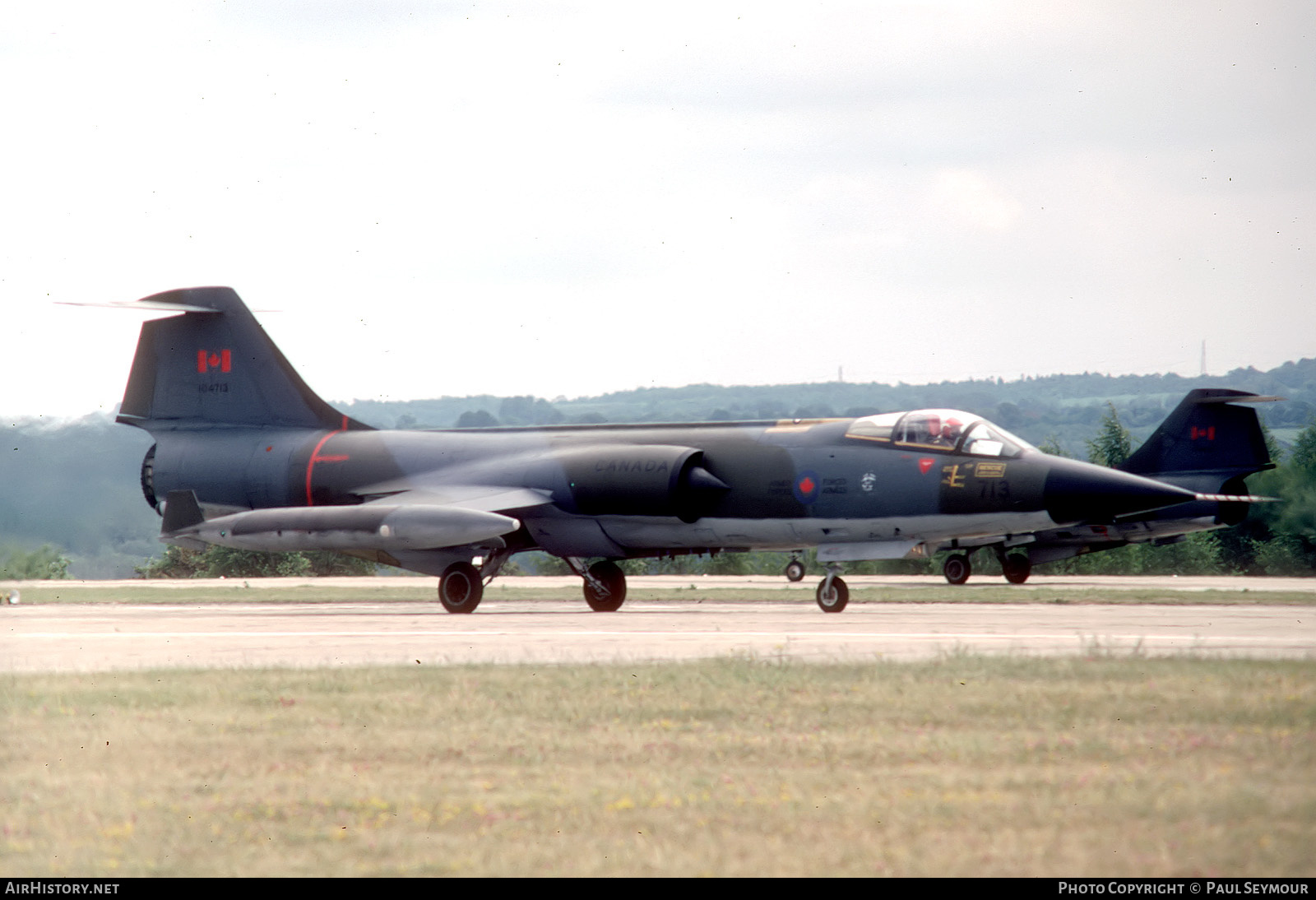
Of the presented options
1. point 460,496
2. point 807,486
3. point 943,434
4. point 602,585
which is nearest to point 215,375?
point 460,496

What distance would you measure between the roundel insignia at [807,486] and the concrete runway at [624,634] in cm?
190

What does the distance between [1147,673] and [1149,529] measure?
23.5 metres

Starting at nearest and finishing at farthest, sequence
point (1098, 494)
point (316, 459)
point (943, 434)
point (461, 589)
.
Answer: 1. point (1098, 494)
2. point (943, 434)
3. point (461, 589)
4. point (316, 459)

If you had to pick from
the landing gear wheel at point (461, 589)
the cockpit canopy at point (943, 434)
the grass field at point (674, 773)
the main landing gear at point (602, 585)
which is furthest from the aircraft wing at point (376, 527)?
the grass field at point (674, 773)

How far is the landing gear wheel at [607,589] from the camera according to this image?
2578cm

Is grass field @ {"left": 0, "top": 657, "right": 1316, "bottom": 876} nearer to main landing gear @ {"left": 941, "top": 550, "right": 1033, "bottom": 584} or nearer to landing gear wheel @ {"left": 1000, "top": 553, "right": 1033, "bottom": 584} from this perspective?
main landing gear @ {"left": 941, "top": 550, "right": 1033, "bottom": 584}

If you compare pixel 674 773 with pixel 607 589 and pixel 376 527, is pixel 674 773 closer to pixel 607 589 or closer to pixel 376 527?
pixel 376 527

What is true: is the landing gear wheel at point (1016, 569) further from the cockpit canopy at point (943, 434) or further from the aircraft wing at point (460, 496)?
the aircraft wing at point (460, 496)

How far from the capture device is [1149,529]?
115ft

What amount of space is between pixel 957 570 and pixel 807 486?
1345 cm

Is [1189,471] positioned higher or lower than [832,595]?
higher

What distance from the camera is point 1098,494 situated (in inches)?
850

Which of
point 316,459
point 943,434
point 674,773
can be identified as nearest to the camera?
point 674,773

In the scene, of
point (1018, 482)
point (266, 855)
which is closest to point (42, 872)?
point (266, 855)
